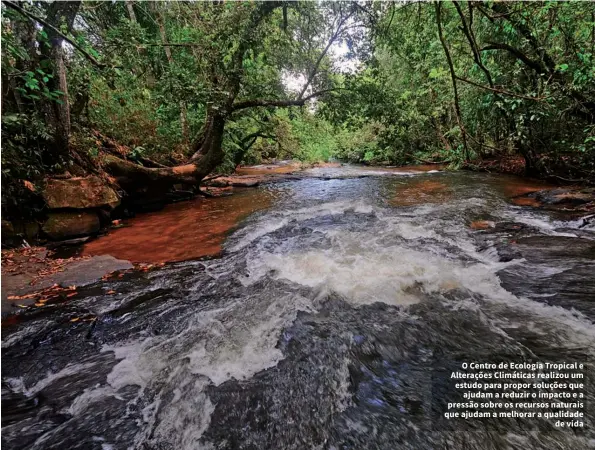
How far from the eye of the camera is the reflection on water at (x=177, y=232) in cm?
476

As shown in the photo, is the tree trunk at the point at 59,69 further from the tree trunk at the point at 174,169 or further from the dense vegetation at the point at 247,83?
the tree trunk at the point at 174,169

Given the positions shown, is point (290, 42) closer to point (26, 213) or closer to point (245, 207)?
point (245, 207)

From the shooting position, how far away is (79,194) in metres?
5.48

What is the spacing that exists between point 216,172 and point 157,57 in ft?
16.3

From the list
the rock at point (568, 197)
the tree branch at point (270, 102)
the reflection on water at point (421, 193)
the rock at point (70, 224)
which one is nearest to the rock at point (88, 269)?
the rock at point (70, 224)

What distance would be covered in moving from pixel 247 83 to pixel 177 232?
4.57 m

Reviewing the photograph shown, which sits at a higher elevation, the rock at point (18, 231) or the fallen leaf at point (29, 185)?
the fallen leaf at point (29, 185)

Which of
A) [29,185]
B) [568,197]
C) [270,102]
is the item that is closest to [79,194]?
[29,185]

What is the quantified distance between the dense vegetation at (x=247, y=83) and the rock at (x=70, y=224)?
61 centimetres

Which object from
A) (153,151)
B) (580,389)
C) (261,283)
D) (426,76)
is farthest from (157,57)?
(426,76)

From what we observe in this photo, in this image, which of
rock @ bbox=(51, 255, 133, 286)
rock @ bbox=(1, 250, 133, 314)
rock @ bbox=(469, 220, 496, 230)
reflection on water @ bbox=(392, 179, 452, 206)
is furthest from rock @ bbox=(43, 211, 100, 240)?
rock @ bbox=(469, 220, 496, 230)

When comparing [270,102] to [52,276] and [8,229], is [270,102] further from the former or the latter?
[52,276]

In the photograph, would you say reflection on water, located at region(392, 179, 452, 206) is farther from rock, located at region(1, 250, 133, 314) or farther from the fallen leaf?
the fallen leaf

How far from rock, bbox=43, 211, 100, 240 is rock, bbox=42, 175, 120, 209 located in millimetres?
147
